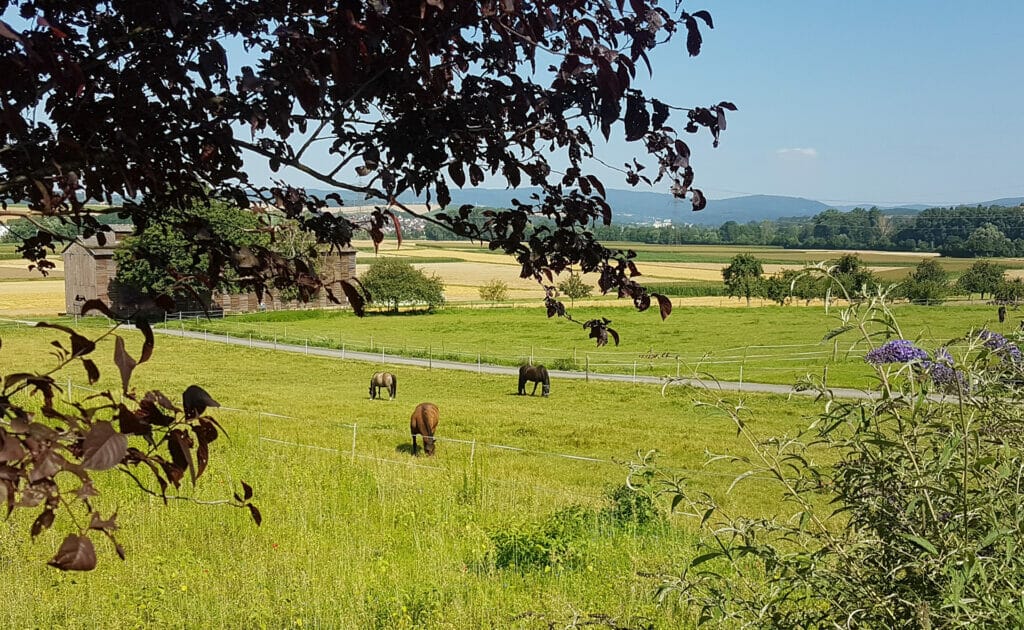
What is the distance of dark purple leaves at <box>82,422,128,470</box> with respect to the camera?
1.74m

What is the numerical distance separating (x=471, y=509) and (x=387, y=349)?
43.8 meters

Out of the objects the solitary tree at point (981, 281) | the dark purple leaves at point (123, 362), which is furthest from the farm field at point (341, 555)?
the solitary tree at point (981, 281)

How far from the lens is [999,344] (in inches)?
108

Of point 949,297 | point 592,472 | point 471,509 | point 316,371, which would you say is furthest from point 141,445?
point 949,297

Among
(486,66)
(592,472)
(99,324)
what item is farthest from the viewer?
(99,324)

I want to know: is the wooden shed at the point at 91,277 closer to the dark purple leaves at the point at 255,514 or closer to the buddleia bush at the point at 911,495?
the dark purple leaves at the point at 255,514

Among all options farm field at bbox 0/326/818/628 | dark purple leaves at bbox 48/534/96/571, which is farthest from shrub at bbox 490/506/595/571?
dark purple leaves at bbox 48/534/96/571

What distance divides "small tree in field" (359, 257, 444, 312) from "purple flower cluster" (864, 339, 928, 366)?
71909mm

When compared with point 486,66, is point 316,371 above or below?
below

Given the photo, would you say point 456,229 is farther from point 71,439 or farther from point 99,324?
point 99,324

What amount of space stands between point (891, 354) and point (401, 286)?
73119 mm

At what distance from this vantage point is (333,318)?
231 feet

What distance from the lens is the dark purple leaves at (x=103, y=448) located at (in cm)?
174

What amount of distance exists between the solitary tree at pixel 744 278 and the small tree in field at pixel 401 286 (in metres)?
30.5
